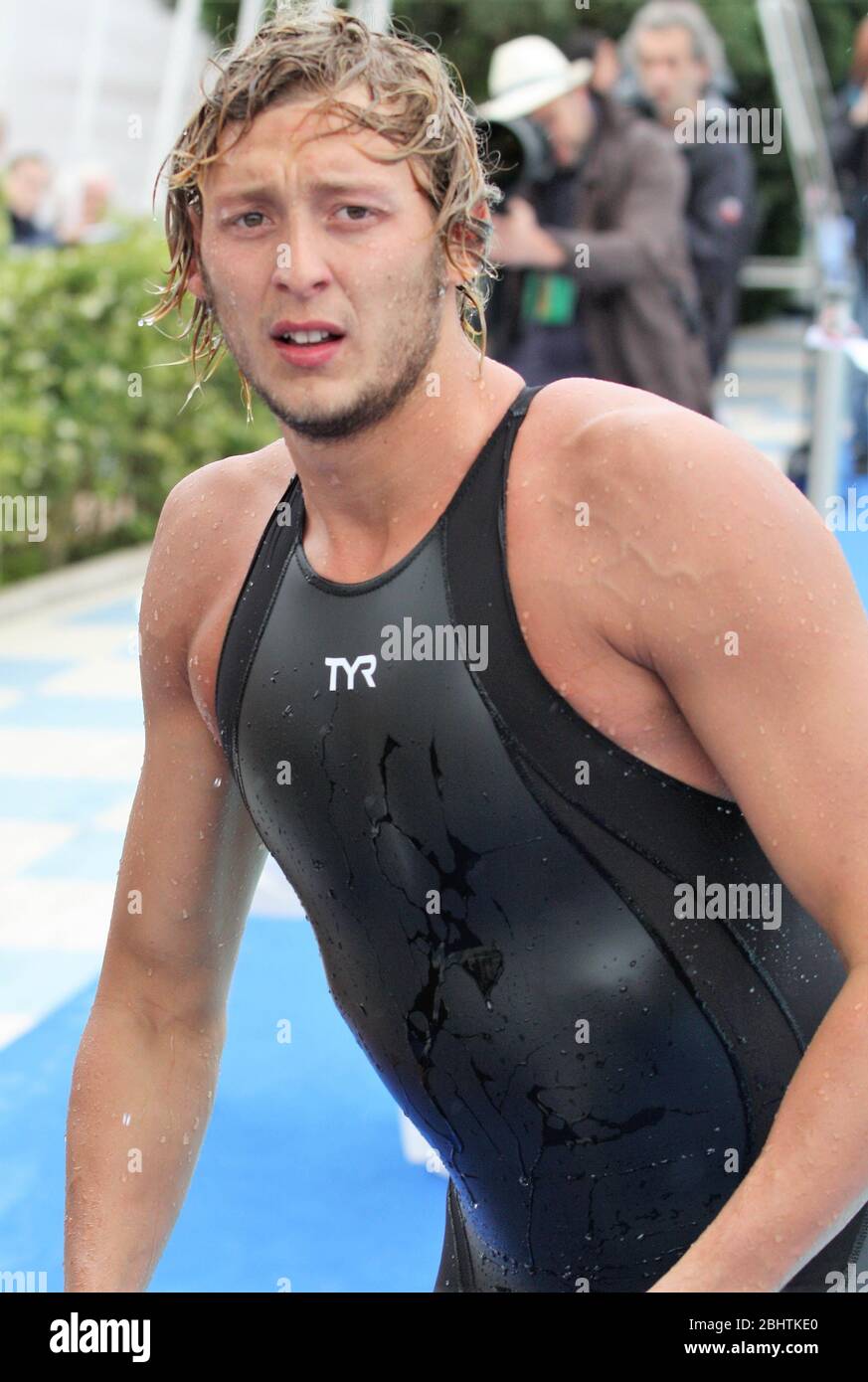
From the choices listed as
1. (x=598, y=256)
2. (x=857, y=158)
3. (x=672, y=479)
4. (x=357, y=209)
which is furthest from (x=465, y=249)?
(x=857, y=158)

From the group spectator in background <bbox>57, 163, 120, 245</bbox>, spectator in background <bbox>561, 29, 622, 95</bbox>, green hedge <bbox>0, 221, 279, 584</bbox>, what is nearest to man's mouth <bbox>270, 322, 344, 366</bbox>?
spectator in background <bbox>561, 29, 622, 95</bbox>

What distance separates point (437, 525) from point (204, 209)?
394 millimetres

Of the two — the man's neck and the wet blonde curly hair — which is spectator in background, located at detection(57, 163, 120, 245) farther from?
the man's neck

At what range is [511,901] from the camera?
69.9 inches

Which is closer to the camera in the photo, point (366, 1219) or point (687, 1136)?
point (687, 1136)

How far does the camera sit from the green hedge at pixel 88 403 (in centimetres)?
885

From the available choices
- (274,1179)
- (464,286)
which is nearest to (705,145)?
(274,1179)

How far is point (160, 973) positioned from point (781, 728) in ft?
2.94

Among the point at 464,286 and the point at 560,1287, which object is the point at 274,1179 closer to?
the point at 560,1287

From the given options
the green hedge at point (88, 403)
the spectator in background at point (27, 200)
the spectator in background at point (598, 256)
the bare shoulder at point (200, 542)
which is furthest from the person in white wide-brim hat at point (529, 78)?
the bare shoulder at point (200, 542)

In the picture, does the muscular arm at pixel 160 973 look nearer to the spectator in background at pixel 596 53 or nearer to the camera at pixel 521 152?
the camera at pixel 521 152

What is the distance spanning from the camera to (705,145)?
28.3 feet

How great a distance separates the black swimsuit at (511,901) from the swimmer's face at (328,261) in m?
0.15

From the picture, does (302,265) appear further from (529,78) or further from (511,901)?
(529,78)
